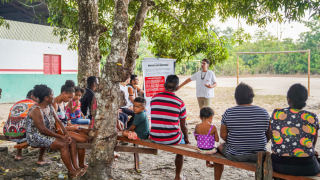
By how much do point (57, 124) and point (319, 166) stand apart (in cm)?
344

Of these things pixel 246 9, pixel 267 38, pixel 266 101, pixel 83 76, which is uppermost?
pixel 267 38

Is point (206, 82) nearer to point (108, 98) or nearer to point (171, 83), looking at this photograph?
point (171, 83)

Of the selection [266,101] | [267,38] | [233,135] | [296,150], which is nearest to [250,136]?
[233,135]

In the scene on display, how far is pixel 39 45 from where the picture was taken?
12.9 m

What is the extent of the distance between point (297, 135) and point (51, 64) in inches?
518

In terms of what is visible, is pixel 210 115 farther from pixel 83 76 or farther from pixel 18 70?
pixel 18 70

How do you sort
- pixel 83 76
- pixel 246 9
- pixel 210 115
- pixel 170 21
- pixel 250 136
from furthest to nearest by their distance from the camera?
pixel 170 21
pixel 83 76
pixel 246 9
pixel 210 115
pixel 250 136

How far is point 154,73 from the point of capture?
6359 millimetres

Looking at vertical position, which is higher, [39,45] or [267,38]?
[267,38]

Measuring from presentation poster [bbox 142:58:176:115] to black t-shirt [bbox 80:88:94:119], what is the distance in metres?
1.61

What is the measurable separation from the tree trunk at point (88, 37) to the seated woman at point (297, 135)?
3735 mm

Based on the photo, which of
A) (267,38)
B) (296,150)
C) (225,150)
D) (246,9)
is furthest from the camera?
(267,38)

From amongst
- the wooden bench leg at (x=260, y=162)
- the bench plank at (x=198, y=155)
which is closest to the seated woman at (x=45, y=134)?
the bench plank at (x=198, y=155)

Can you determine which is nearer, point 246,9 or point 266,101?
point 246,9
